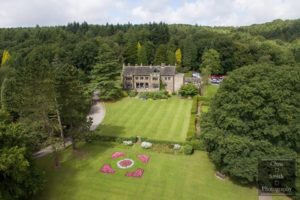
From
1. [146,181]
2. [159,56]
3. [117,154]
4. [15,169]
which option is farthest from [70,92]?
[159,56]

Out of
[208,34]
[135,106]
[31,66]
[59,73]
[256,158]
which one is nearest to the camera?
[256,158]

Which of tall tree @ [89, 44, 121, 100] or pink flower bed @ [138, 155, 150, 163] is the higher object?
tall tree @ [89, 44, 121, 100]

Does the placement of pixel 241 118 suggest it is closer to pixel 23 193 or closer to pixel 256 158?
pixel 256 158

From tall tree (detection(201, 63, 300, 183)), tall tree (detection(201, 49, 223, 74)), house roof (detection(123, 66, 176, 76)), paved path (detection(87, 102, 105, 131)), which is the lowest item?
paved path (detection(87, 102, 105, 131))

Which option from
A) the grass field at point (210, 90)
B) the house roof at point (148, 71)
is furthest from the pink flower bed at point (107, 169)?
the house roof at point (148, 71)

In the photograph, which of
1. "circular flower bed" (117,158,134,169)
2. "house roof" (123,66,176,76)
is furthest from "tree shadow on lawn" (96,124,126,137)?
"house roof" (123,66,176,76)

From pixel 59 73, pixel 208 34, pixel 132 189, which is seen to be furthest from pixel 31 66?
pixel 208 34

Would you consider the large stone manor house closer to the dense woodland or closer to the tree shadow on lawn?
the dense woodland
